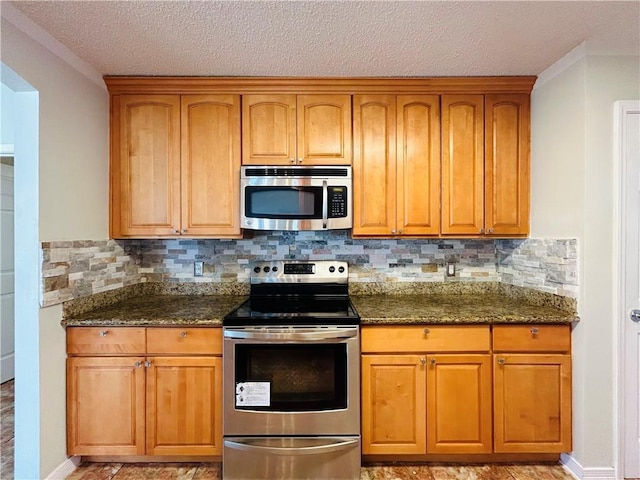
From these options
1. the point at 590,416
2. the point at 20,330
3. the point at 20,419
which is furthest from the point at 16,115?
the point at 590,416

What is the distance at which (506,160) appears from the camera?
7.63 ft

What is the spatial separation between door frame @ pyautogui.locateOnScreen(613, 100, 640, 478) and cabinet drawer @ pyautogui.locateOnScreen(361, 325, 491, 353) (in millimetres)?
670

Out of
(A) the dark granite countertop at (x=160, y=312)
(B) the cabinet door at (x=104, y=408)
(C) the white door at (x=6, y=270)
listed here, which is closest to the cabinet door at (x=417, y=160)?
(A) the dark granite countertop at (x=160, y=312)

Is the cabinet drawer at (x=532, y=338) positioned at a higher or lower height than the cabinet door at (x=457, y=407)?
higher

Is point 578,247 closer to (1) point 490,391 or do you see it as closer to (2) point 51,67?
(1) point 490,391

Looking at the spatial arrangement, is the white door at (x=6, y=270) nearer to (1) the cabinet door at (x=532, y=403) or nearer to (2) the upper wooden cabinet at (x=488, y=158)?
(2) the upper wooden cabinet at (x=488, y=158)

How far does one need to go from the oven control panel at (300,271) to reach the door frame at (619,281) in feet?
5.16

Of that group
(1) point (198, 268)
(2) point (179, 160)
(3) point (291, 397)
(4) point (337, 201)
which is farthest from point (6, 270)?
(4) point (337, 201)

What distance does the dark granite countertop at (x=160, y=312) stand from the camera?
1.96 meters

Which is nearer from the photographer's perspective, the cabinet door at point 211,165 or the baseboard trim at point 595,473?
the baseboard trim at point 595,473

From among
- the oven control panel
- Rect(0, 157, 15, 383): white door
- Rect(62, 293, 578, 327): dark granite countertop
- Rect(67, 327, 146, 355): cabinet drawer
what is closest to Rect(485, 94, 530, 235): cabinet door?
Rect(62, 293, 578, 327): dark granite countertop

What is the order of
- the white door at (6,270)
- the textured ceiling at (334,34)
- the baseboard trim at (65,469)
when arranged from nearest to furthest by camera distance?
the textured ceiling at (334,34) < the baseboard trim at (65,469) < the white door at (6,270)

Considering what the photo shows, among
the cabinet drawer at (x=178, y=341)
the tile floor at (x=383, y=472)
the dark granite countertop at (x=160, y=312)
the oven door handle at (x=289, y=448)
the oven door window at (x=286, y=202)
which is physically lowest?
the tile floor at (x=383, y=472)

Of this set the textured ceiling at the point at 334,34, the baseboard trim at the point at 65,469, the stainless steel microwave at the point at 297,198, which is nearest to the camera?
the textured ceiling at the point at 334,34
